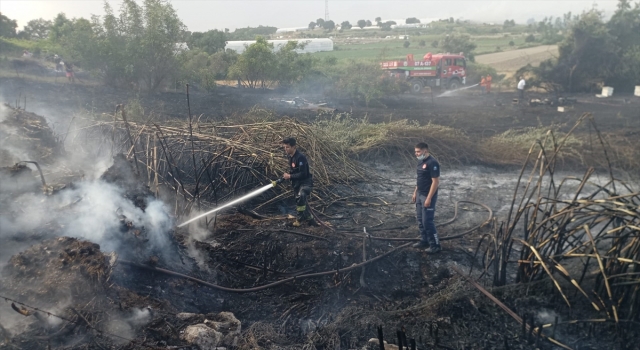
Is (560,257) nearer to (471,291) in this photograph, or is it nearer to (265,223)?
(471,291)

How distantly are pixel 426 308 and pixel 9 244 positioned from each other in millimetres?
5074

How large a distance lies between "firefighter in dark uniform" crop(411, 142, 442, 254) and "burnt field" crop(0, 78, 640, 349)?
0.87 feet

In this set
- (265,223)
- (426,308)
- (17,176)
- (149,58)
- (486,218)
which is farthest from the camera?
(149,58)

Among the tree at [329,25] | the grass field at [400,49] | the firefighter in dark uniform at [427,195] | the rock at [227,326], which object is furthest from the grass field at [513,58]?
the tree at [329,25]

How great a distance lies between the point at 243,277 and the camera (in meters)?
6.63

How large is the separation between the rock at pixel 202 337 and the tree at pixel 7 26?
3542 centimetres

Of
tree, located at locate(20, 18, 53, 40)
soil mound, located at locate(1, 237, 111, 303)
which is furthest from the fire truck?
tree, located at locate(20, 18, 53, 40)

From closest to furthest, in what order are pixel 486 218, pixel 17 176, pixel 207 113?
pixel 17 176
pixel 486 218
pixel 207 113

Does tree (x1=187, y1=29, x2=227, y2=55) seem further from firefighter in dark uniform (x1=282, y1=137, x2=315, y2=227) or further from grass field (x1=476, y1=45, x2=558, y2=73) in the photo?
firefighter in dark uniform (x1=282, y1=137, x2=315, y2=227)

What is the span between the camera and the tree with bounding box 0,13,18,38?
105ft

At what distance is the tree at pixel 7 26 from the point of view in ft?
105

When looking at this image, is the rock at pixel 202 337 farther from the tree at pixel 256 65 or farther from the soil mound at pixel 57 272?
the tree at pixel 256 65

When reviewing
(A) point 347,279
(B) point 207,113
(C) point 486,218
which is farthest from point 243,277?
(B) point 207,113

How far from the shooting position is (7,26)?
1296 inches
